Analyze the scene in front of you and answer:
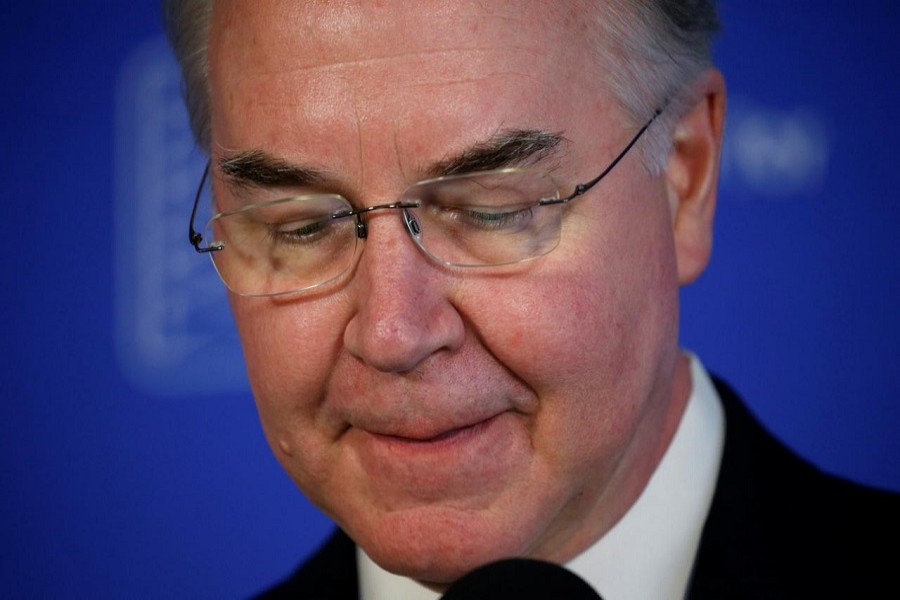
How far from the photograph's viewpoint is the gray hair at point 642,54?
1.29 m

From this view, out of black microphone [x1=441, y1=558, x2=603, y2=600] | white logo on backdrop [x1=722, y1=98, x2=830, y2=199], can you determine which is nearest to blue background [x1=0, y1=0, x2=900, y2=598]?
white logo on backdrop [x1=722, y1=98, x2=830, y2=199]

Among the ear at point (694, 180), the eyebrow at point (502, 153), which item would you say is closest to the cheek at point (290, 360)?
the eyebrow at point (502, 153)

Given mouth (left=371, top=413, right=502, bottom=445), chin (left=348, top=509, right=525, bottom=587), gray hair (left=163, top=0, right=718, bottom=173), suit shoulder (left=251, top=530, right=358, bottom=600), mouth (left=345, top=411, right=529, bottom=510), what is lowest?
suit shoulder (left=251, top=530, right=358, bottom=600)

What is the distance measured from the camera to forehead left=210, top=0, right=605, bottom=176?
1.18 m

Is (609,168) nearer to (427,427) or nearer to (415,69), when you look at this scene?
(415,69)

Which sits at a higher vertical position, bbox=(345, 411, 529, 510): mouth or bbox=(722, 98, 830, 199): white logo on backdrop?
bbox=(722, 98, 830, 199): white logo on backdrop

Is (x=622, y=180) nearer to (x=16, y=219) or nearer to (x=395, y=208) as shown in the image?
(x=395, y=208)

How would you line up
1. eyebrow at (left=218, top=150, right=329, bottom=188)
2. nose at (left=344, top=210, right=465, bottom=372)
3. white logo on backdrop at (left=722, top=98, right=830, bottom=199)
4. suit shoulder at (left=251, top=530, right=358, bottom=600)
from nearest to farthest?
nose at (left=344, top=210, right=465, bottom=372)
eyebrow at (left=218, top=150, right=329, bottom=188)
suit shoulder at (left=251, top=530, right=358, bottom=600)
white logo on backdrop at (left=722, top=98, right=830, bottom=199)

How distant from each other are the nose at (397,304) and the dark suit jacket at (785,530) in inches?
17.4

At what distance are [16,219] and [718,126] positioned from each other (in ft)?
4.51

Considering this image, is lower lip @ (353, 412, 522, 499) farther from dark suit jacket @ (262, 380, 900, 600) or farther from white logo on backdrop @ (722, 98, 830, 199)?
white logo on backdrop @ (722, 98, 830, 199)

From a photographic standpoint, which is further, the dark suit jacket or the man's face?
the dark suit jacket

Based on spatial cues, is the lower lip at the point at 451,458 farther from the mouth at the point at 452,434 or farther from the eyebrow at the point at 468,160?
the eyebrow at the point at 468,160

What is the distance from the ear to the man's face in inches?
5.4
